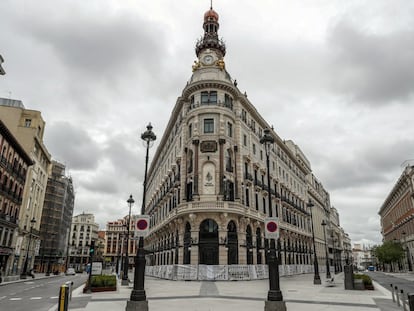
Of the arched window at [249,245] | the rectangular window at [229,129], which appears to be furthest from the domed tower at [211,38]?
the arched window at [249,245]

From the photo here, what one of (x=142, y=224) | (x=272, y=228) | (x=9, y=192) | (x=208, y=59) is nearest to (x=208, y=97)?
(x=208, y=59)

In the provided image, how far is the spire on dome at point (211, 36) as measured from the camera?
44.1 meters

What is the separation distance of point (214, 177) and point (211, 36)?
73.2ft

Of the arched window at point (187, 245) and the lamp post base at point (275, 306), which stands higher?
the arched window at point (187, 245)

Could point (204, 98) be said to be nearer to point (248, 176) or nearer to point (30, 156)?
Answer: point (248, 176)

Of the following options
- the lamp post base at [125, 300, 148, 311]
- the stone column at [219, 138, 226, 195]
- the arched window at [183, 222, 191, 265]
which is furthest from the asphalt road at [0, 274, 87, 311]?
the stone column at [219, 138, 226, 195]

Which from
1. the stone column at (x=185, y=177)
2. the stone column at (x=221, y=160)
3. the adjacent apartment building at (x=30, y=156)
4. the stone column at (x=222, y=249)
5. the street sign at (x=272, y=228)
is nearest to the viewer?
the street sign at (x=272, y=228)

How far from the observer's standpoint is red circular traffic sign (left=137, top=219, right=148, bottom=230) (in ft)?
41.3

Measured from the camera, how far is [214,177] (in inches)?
1341

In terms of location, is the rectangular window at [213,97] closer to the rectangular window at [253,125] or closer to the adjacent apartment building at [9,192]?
the rectangular window at [253,125]

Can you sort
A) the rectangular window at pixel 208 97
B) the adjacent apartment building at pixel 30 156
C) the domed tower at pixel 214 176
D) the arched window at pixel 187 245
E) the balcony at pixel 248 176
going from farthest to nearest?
1. the adjacent apartment building at pixel 30 156
2. the balcony at pixel 248 176
3. the rectangular window at pixel 208 97
4. the arched window at pixel 187 245
5. the domed tower at pixel 214 176

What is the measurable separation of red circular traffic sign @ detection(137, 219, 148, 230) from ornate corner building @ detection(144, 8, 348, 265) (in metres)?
15.8

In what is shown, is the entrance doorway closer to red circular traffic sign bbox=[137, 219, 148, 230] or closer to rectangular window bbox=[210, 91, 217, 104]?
rectangular window bbox=[210, 91, 217, 104]

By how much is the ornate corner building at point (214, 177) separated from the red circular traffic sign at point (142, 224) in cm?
1579
